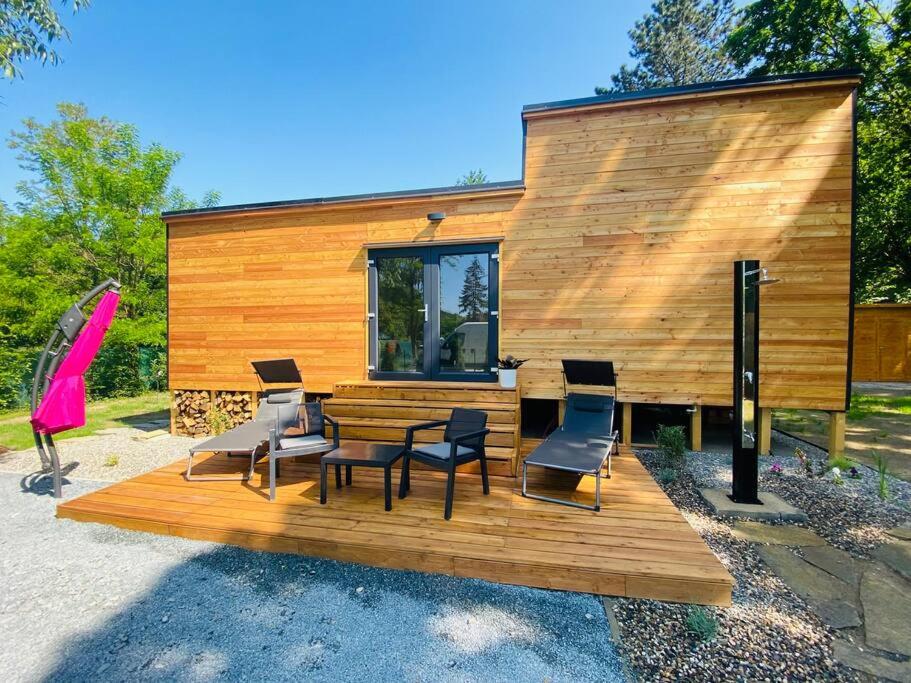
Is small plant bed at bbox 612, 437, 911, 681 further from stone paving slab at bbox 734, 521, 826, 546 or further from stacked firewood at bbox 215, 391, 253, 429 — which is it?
stacked firewood at bbox 215, 391, 253, 429

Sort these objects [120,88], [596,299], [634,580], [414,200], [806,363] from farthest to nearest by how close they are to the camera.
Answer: [120,88], [414,200], [596,299], [806,363], [634,580]

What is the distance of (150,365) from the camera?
12.3 meters

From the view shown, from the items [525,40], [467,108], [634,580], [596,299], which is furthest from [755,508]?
[467,108]

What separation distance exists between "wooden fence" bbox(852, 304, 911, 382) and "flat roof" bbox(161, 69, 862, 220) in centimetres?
1117

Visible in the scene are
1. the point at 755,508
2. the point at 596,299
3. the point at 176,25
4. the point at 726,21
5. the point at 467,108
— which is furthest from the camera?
the point at 726,21

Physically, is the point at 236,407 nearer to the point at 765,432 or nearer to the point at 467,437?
the point at 467,437

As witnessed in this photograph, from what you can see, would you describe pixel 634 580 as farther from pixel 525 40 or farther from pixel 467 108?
pixel 467 108

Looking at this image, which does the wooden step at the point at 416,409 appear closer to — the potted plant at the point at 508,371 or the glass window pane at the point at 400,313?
the potted plant at the point at 508,371

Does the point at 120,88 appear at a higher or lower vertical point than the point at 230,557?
higher

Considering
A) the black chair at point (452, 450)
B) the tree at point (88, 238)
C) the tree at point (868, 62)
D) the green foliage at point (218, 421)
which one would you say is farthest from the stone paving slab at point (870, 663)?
the tree at point (88, 238)

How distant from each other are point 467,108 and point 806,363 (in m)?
12.1

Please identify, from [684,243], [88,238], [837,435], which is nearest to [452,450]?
[684,243]

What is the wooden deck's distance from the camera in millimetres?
2404

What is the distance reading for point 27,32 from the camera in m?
5.45
